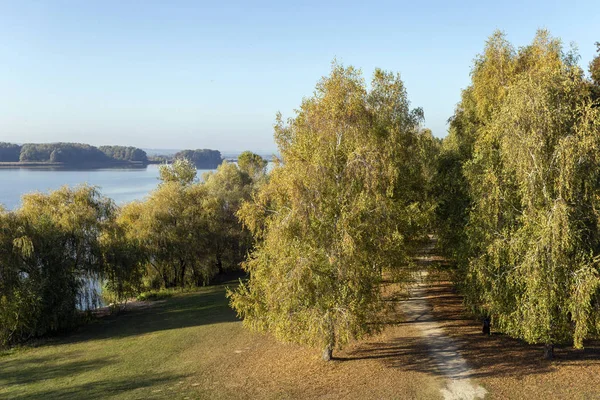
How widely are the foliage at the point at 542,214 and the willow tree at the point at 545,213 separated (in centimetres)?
3

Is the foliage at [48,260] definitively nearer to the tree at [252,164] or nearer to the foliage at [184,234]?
the foliage at [184,234]

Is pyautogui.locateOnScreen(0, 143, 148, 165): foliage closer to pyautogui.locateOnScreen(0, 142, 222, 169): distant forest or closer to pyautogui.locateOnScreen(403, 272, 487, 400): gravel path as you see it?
pyautogui.locateOnScreen(0, 142, 222, 169): distant forest

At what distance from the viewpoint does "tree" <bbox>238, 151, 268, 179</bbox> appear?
62.5 m

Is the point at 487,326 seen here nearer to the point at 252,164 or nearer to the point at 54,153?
the point at 252,164

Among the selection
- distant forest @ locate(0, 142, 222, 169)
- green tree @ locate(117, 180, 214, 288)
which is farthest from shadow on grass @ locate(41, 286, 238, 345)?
distant forest @ locate(0, 142, 222, 169)

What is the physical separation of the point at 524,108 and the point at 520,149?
1.44 metres

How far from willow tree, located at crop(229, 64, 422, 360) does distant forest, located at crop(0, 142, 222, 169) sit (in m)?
120

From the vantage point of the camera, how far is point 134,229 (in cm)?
3403

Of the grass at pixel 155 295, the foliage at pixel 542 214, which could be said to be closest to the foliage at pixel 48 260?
the grass at pixel 155 295

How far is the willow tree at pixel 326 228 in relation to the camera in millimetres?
14797

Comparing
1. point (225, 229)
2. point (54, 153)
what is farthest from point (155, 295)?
point (54, 153)

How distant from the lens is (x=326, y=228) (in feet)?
50.5

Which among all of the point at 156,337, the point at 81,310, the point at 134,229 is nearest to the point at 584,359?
the point at 156,337

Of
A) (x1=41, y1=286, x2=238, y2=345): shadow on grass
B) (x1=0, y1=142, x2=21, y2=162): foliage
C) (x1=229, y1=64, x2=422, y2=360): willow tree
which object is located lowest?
(x1=41, y1=286, x2=238, y2=345): shadow on grass
